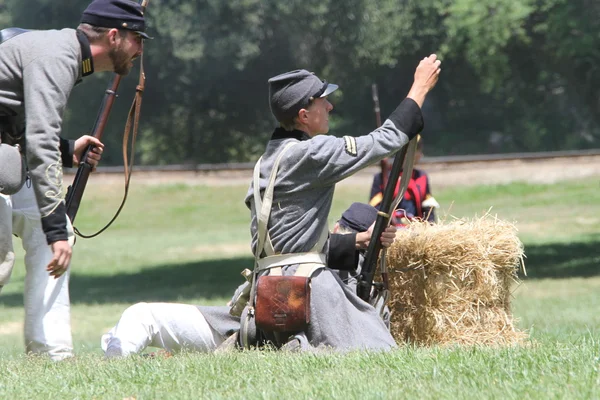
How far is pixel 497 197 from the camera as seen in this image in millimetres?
31688

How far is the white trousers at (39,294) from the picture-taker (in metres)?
5.96

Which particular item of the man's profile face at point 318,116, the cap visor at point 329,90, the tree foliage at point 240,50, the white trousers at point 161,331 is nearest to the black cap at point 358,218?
the man's profile face at point 318,116

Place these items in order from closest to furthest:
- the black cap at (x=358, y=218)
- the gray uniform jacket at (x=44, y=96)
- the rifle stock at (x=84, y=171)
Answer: the gray uniform jacket at (x=44, y=96) → the rifle stock at (x=84, y=171) → the black cap at (x=358, y=218)

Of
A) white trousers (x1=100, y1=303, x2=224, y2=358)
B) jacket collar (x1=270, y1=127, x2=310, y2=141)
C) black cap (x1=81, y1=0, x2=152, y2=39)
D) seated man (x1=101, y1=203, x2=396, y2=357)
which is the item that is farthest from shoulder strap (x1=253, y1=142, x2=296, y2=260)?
black cap (x1=81, y1=0, x2=152, y2=39)

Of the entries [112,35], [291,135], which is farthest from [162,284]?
[112,35]

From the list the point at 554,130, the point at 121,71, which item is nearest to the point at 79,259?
the point at 121,71

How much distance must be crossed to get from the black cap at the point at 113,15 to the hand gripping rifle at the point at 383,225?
5.57 feet

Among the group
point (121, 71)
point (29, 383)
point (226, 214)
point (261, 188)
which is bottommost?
point (226, 214)

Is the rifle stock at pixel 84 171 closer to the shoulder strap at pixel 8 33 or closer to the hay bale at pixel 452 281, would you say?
the shoulder strap at pixel 8 33

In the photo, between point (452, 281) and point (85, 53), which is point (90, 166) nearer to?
point (85, 53)

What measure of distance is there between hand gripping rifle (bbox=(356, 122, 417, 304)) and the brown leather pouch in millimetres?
624

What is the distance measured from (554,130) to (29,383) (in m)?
46.9

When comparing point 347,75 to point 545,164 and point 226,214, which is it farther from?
point 545,164

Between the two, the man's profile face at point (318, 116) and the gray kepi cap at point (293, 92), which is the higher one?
the gray kepi cap at point (293, 92)
